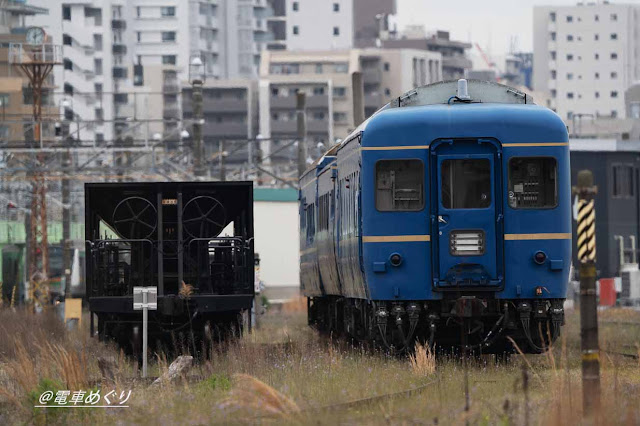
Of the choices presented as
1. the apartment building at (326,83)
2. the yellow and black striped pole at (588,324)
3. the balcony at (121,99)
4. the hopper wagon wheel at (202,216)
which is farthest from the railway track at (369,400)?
the balcony at (121,99)

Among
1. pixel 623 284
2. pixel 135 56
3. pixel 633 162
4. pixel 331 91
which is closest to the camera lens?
pixel 623 284

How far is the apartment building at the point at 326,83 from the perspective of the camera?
13500 centimetres

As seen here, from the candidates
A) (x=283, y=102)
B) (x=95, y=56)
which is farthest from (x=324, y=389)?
(x=95, y=56)

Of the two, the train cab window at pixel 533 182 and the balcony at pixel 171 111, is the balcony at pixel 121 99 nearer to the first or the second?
the balcony at pixel 171 111

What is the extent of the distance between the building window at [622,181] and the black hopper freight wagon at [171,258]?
38401mm

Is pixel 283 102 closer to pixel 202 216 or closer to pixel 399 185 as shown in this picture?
pixel 202 216

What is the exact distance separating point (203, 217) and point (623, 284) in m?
31.4

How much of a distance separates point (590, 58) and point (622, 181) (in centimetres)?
11173

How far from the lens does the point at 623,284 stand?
5075 cm

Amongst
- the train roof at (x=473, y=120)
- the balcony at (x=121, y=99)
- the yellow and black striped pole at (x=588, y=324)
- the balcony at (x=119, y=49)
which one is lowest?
the yellow and black striped pole at (x=588, y=324)

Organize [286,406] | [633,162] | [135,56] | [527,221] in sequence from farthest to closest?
1. [135,56]
2. [633,162]
3. [527,221]
4. [286,406]

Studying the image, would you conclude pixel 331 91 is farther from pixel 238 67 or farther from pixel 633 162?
pixel 633 162

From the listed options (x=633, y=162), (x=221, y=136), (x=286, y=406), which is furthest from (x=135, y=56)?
(x=286, y=406)

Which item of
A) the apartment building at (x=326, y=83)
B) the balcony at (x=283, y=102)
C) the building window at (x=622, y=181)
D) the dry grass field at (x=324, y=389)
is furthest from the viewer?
the apartment building at (x=326, y=83)
